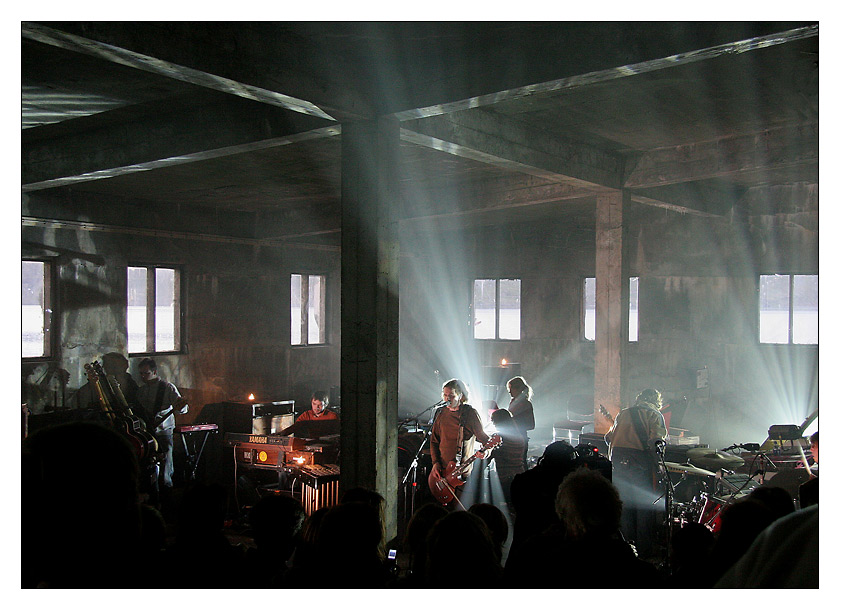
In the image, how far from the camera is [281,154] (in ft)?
32.6

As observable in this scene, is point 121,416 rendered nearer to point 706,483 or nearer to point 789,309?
point 706,483

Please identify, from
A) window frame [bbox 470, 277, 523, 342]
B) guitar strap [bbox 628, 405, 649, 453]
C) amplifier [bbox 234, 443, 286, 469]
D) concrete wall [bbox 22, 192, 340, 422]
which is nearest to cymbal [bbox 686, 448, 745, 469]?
guitar strap [bbox 628, 405, 649, 453]

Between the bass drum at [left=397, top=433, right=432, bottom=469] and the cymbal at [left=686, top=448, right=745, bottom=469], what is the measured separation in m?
3.09

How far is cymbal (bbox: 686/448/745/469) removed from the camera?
7.56 m

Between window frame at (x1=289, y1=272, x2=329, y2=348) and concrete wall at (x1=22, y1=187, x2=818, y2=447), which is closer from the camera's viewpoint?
concrete wall at (x1=22, y1=187, x2=818, y2=447)

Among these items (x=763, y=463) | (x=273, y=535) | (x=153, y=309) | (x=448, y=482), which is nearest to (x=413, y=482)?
(x=448, y=482)

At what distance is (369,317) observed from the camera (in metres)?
6.23

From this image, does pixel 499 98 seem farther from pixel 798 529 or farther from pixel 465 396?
pixel 798 529

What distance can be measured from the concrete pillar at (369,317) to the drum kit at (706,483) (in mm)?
3241

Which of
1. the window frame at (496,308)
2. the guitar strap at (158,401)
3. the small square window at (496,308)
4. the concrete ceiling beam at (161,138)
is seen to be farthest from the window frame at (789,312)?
the guitar strap at (158,401)

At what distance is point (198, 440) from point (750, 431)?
1078 cm

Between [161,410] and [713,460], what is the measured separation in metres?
7.43

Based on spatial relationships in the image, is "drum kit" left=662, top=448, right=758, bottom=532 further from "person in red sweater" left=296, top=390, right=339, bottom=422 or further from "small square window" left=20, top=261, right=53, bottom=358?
"small square window" left=20, top=261, right=53, bottom=358

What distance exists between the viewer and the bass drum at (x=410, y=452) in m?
8.49
